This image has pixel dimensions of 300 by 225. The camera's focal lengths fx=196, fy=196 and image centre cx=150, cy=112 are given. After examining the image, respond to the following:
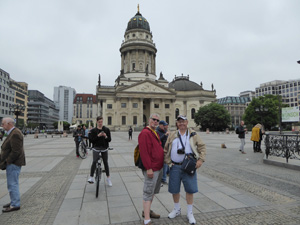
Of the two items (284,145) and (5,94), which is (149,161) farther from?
(5,94)

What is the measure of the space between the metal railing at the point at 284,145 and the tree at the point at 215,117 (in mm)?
45839

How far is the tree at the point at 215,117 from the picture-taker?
5453 cm

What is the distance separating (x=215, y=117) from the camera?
5475 centimetres

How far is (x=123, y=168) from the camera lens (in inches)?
329

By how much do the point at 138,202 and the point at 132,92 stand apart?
5648cm

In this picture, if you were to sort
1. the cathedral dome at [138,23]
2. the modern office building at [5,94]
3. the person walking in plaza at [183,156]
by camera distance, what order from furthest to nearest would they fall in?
the cathedral dome at [138,23] < the modern office building at [5,94] < the person walking in plaza at [183,156]

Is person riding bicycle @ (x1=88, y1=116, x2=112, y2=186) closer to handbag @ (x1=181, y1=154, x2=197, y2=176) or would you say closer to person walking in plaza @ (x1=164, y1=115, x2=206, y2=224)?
person walking in plaza @ (x1=164, y1=115, x2=206, y2=224)

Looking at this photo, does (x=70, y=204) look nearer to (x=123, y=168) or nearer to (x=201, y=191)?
(x=201, y=191)

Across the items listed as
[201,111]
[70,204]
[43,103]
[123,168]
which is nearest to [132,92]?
[201,111]

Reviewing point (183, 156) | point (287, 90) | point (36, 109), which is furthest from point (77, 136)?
point (287, 90)

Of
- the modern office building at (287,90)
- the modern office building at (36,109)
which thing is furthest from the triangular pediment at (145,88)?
the modern office building at (36,109)

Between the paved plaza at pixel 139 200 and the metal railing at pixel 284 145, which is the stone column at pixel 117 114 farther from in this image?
the paved plaza at pixel 139 200

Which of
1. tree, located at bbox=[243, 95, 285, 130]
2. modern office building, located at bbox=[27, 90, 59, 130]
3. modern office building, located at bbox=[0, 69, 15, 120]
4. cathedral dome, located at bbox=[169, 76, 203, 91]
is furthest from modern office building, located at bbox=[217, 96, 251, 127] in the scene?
modern office building, located at bbox=[0, 69, 15, 120]

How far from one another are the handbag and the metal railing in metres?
7.15
